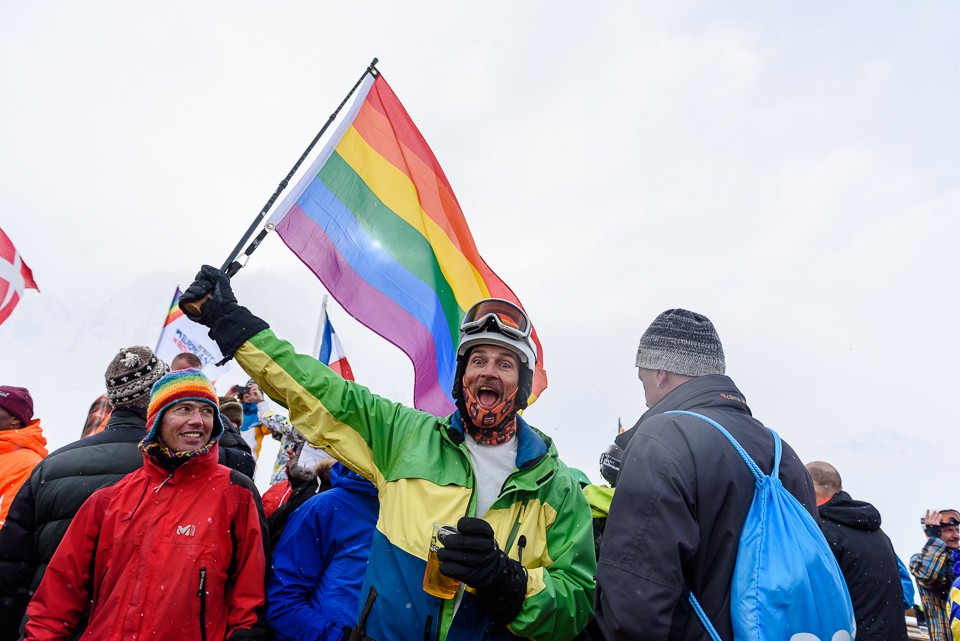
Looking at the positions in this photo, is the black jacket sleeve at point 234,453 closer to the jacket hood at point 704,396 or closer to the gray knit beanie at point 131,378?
the gray knit beanie at point 131,378

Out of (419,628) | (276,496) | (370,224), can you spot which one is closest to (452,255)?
(370,224)

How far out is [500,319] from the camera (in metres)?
3.67

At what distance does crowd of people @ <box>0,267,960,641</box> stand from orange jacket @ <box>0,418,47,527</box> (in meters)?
1.21

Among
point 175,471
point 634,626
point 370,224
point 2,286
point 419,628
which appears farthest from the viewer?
point 2,286

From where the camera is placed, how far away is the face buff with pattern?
11.0ft

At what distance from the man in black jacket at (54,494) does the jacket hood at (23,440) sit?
140 centimetres

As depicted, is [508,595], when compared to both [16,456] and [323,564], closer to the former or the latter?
[323,564]

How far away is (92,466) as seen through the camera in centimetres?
373

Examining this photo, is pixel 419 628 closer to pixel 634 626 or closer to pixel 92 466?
pixel 634 626

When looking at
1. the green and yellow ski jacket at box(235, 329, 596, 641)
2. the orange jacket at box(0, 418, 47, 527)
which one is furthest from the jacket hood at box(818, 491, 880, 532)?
the orange jacket at box(0, 418, 47, 527)

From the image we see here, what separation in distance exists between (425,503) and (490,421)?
520 mm

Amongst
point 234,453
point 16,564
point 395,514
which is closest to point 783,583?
point 395,514

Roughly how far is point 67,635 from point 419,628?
1712mm

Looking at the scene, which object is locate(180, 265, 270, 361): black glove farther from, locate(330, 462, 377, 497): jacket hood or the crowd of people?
locate(330, 462, 377, 497): jacket hood
